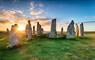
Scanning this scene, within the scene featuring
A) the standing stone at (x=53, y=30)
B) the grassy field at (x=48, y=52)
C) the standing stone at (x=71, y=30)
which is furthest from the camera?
the standing stone at (x=53, y=30)

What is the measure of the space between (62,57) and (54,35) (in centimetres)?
1465

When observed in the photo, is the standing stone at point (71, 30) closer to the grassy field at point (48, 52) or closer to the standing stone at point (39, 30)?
the standing stone at point (39, 30)

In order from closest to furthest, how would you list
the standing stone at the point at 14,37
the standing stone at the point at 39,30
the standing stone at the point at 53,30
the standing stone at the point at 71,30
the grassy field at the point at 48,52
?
the grassy field at the point at 48,52
the standing stone at the point at 14,37
the standing stone at the point at 71,30
the standing stone at the point at 53,30
the standing stone at the point at 39,30

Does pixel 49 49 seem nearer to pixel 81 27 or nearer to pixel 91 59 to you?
pixel 91 59

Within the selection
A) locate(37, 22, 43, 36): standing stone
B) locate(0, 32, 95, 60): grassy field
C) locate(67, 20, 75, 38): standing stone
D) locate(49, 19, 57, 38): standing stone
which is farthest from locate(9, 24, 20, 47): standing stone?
locate(67, 20, 75, 38): standing stone

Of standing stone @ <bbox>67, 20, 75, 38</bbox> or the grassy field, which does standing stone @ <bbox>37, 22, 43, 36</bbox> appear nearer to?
standing stone @ <bbox>67, 20, 75, 38</bbox>

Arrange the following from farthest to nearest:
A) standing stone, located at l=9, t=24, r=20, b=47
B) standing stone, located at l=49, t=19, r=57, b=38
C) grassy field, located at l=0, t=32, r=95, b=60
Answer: standing stone, located at l=49, t=19, r=57, b=38 → standing stone, located at l=9, t=24, r=20, b=47 → grassy field, located at l=0, t=32, r=95, b=60

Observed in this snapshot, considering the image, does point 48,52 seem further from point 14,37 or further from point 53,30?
point 53,30

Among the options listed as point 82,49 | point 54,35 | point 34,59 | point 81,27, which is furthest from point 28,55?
point 81,27

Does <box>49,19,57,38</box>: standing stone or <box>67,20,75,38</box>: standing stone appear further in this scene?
<box>49,19,57,38</box>: standing stone

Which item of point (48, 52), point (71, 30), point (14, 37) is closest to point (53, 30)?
point (71, 30)

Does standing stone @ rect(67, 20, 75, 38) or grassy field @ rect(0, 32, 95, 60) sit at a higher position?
standing stone @ rect(67, 20, 75, 38)

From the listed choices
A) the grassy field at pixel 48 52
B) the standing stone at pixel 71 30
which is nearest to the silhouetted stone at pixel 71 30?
the standing stone at pixel 71 30

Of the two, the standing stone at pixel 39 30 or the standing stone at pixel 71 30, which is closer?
the standing stone at pixel 71 30
